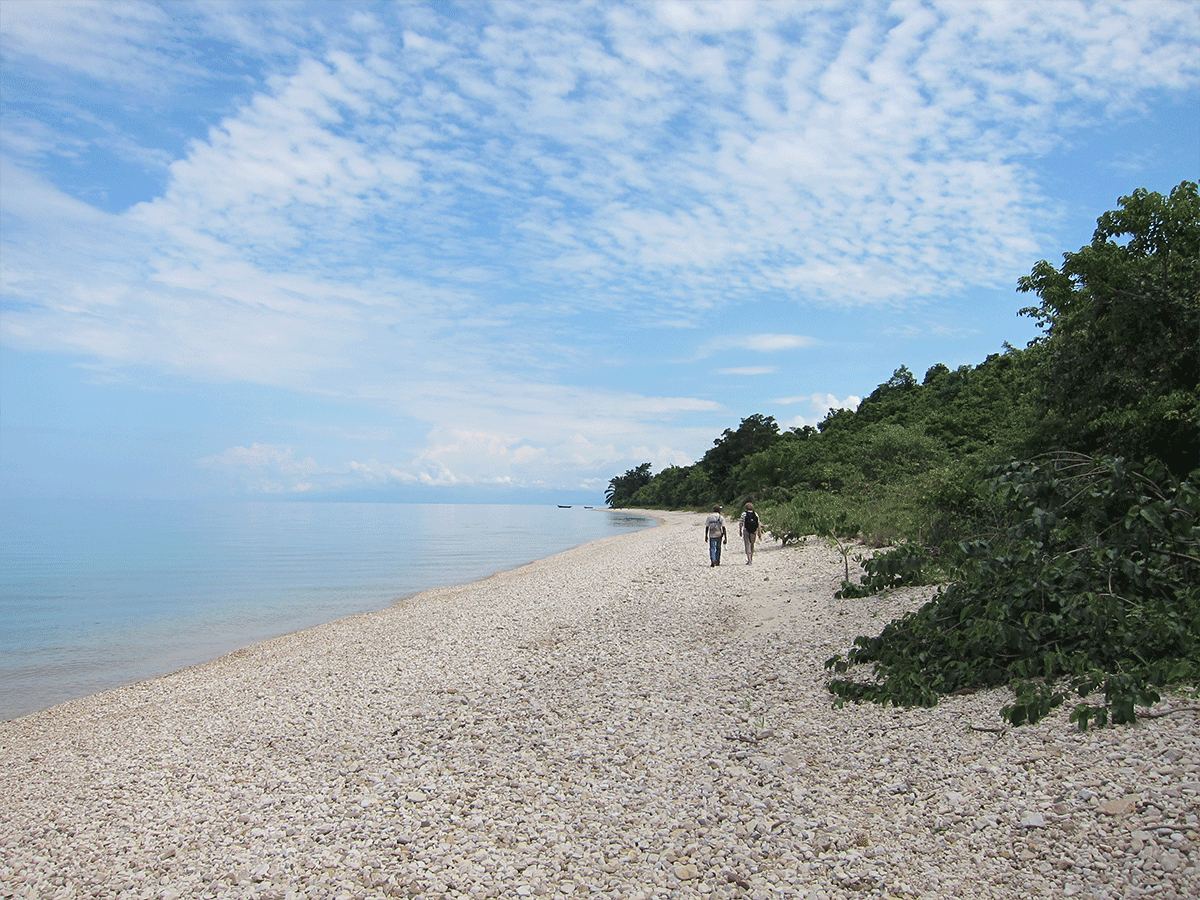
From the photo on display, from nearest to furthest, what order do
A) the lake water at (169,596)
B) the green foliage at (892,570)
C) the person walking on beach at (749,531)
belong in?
the green foliage at (892,570), the lake water at (169,596), the person walking on beach at (749,531)

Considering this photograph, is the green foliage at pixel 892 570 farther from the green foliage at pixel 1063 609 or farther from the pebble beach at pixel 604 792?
the green foliage at pixel 1063 609

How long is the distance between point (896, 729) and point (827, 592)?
8379mm

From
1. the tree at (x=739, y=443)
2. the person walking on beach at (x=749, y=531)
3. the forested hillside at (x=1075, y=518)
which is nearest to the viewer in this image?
the forested hillside at (x=1075, y=518)

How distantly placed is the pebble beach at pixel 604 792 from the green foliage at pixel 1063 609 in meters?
0.27

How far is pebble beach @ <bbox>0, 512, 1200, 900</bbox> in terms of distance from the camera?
4.58 m

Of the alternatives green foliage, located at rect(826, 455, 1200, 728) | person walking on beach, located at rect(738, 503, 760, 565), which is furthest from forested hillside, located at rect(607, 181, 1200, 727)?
person walking on beach, located at rect(738, 503, 760, 565)

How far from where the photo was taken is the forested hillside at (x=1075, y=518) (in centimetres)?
643

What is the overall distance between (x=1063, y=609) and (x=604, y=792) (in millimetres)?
4261

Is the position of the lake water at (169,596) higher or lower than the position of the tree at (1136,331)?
lower

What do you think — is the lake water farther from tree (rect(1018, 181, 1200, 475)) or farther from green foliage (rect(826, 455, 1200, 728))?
tree (rect(1018, 181, 1200, 475))

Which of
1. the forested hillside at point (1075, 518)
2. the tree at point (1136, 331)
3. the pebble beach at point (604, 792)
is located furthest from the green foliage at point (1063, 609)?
the tree at point (1136, 331)

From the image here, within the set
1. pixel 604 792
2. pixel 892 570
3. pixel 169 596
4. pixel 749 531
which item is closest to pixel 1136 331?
pixel 892 570

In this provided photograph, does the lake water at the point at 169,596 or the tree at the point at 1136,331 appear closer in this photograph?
the tree at the point at 1136,331

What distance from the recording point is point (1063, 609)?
6.62 m
